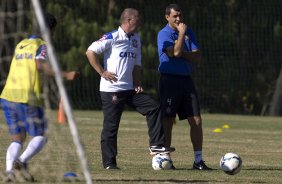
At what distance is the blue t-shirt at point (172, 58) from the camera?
11.2 meters

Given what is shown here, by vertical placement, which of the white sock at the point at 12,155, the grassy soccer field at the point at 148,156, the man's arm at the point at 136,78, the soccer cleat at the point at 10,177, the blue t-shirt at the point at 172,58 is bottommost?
the grassy soccer field at the point at 148,156

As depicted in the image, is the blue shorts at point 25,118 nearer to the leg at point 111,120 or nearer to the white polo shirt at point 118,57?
the leg at point 111,120

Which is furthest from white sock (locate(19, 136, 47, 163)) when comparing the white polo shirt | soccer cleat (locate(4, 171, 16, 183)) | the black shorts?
the black shorts

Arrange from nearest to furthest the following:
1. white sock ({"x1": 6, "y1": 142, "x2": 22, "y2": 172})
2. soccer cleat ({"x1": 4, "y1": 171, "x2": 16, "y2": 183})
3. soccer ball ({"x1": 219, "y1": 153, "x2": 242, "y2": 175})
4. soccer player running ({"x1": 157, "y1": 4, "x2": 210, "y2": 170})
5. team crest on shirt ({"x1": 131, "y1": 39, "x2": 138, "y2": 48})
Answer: soccer cleat ({"x1": 4, "y1": 171, "x2": 16, "y2": 183})
white sock ({"x1": 6, "y1": 142, "x2": 22, "y2": 172})
soccer ball ({"x1": 219, "y1": 153, "x2": 242, "y2": 175})
team crest on shirt ({"x1": 131, "y1": 39, "x2": 138, "y2": 48})
soccer player running ({"x1": 157, "y1": 4, "x2": 210, "y2": 170})

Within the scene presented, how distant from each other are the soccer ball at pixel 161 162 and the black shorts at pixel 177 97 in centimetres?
68

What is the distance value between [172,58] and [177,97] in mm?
474

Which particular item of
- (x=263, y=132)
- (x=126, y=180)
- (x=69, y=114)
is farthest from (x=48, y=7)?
(x=69, y=114)

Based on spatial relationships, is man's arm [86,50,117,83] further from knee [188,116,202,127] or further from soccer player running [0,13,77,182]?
soccer player running [0,13,77,182]

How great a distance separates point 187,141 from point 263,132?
3.80 meters

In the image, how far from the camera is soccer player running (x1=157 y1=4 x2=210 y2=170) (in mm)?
11219

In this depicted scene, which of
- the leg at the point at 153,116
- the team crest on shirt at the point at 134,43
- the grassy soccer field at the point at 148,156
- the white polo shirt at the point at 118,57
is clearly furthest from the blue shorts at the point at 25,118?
the team crest on shirt at the point at 134,43

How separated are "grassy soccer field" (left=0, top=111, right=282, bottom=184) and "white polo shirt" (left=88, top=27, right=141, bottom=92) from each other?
A: 2.65 ft

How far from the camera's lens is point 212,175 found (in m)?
10.3

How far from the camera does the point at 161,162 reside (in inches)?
426
